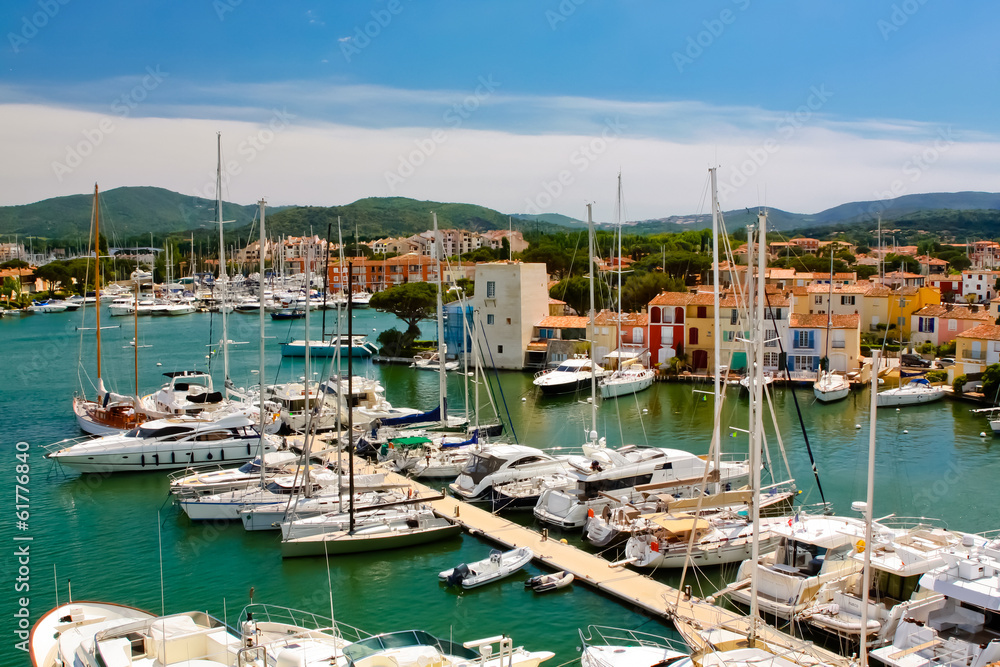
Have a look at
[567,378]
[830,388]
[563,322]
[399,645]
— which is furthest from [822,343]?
[399,645]

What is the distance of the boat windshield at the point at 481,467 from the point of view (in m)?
21.8

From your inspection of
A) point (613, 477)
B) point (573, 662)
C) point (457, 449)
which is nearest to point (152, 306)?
point (457, 449)

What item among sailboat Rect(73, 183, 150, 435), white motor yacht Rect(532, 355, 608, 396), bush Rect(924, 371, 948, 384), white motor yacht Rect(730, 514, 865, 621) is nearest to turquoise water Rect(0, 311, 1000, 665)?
white motor yacht Rect(532, 355, 608, 396)

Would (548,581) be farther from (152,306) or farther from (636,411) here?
(152,306)

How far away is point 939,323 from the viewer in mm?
46906

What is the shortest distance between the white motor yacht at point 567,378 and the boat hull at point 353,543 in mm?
20109

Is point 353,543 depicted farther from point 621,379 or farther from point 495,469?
point 621,379

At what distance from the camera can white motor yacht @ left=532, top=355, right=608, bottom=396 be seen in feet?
127

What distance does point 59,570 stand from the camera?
697 inches

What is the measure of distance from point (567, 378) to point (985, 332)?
60.1ft

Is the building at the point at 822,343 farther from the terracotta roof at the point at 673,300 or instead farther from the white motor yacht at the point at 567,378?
the white motor yacht at the point at 567,378

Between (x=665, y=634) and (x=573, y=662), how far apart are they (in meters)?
1.76

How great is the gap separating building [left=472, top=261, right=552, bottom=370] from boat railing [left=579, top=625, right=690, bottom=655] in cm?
3147

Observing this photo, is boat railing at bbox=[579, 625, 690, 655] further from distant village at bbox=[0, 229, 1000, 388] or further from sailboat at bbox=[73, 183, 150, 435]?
distant village at bbox=[0, 229, 1000, 388]
